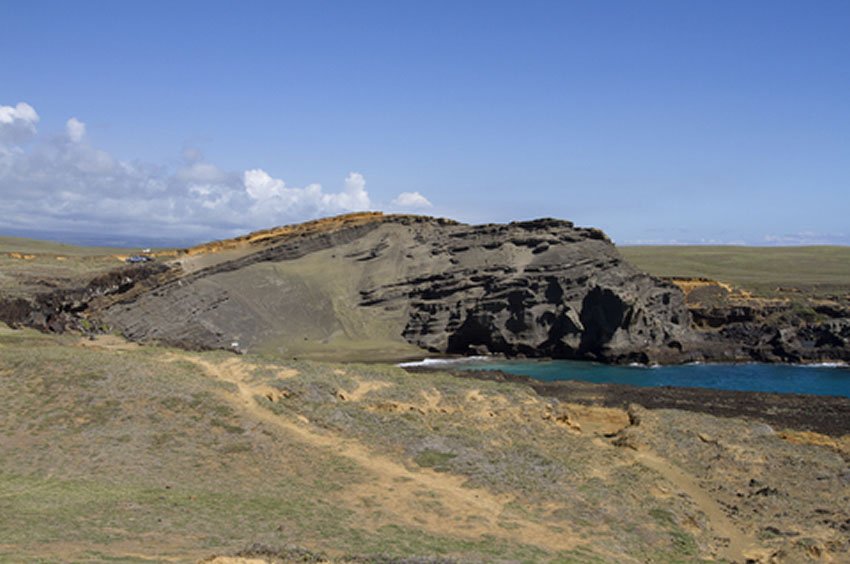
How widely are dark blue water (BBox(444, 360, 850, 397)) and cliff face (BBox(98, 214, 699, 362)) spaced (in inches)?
114

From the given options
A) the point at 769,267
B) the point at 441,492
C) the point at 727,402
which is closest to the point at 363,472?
the point at 441,492

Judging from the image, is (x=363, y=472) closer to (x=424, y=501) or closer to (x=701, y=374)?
(x=424, y=501)

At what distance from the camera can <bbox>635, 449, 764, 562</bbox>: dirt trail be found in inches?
880

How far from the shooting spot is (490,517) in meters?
21.4

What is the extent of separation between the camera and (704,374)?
61.8 meters

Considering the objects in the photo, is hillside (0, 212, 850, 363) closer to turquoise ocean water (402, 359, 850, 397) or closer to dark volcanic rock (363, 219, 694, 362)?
dark volcanic rock (363, 219, 694, 362)

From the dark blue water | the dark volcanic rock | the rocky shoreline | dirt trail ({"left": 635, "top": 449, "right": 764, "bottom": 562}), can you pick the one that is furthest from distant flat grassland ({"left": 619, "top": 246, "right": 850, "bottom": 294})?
dirt trail ({"left": 635, "top": 449, "right": 764, "bottom": 562})

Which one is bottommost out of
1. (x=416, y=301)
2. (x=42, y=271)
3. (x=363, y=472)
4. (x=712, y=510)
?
(x=712, y=510)

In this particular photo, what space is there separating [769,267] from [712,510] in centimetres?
13400

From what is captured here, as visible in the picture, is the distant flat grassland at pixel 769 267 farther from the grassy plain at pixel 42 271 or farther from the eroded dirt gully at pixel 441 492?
the grassy plain at pixel 42 271

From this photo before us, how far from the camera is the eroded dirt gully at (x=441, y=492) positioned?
67.3 ft

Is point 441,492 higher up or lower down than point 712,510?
higher up

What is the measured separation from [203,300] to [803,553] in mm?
55642

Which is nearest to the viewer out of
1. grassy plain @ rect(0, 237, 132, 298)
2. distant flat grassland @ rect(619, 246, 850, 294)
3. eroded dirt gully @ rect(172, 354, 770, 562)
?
eroded dirt gully @ rect(172, 354, 770, 562)
